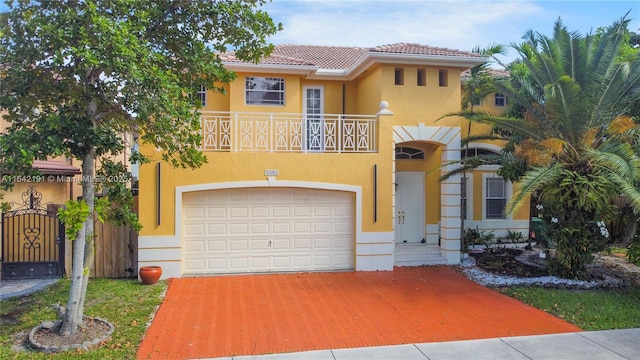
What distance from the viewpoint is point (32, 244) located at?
36.2ft

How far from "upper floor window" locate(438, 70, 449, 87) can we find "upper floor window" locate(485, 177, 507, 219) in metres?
4.49

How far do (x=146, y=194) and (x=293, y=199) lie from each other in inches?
147

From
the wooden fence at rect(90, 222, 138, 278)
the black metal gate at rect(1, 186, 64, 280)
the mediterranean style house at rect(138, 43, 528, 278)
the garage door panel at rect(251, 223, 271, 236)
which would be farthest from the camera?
the garage door panel at rect(251, 223, 271, 236)

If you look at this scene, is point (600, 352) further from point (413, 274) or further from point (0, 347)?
point (0, 347)

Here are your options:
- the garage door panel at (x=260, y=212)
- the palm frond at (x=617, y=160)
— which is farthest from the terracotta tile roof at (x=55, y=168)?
the palm frond at (x=617, y=160)

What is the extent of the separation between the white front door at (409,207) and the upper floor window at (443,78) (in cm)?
298

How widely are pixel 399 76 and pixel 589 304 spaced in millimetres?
7624

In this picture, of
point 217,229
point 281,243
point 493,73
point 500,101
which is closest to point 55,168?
point 217,229

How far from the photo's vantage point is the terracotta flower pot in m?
10.5

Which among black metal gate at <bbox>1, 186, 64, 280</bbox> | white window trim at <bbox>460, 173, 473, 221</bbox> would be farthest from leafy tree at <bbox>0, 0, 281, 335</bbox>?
white window trim at <bbox>460, 173, 473, 221</bbox>

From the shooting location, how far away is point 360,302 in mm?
9328

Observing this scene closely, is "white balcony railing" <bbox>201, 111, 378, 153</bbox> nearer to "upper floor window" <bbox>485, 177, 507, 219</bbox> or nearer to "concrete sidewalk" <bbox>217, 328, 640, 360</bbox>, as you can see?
"upper floor window" <bbox>485, 177, 507, 219</bbox>

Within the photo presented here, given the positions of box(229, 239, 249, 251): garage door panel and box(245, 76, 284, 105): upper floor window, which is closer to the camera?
box(229, 239, 249, 251): garage door panel

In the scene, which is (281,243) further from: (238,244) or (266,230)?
(238,244)
